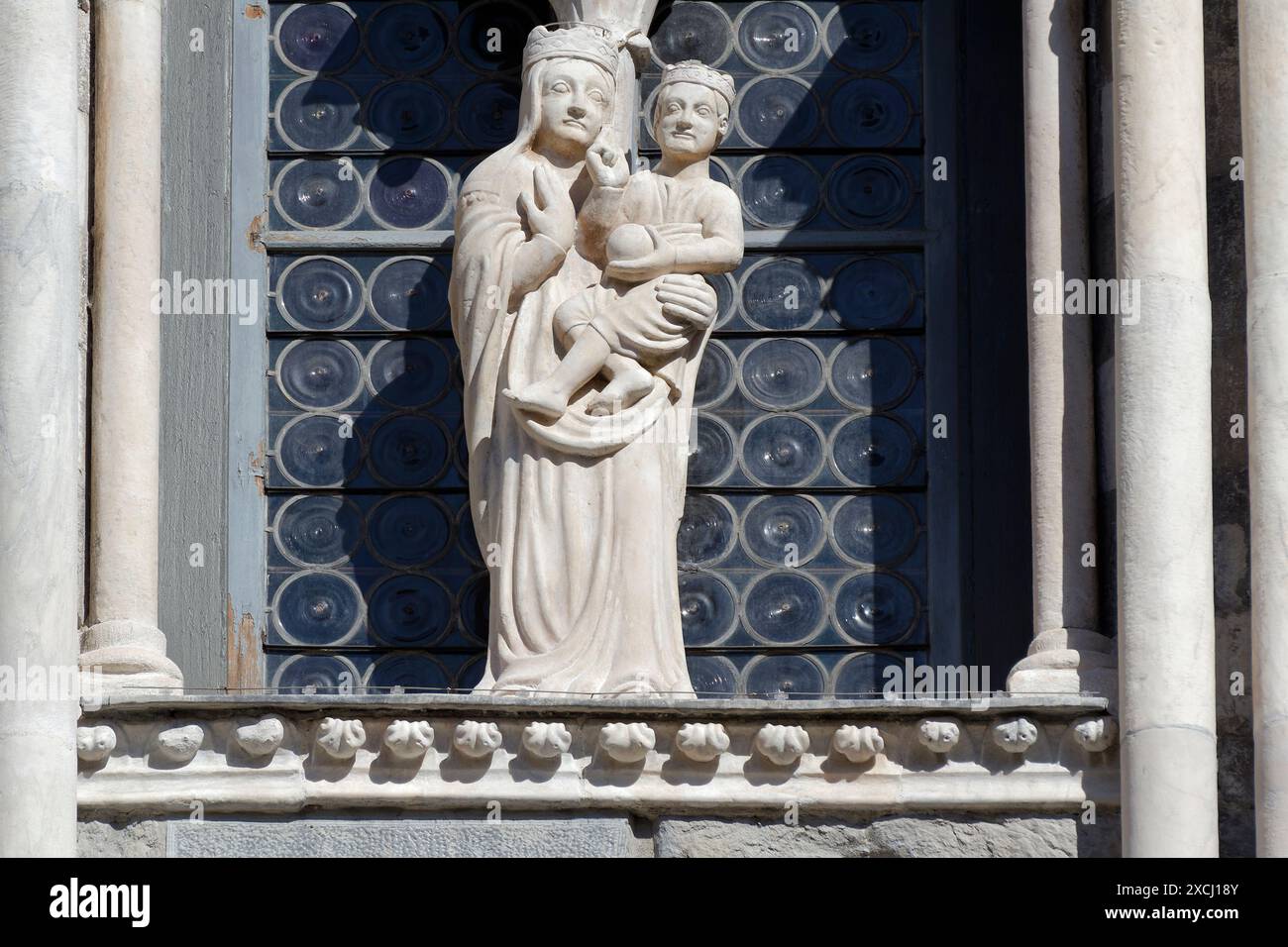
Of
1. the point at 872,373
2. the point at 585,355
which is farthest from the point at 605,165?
the point at 872,373

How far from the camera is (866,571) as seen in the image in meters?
10.0

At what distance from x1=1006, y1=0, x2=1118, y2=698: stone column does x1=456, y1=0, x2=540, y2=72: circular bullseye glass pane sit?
4.96 ft

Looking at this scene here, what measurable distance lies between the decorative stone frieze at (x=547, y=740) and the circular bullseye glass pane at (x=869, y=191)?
200cm

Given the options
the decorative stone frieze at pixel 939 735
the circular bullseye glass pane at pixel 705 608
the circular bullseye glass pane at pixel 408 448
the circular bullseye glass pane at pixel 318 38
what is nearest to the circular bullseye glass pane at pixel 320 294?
the circular bullseye glass pane at pixel 408 448

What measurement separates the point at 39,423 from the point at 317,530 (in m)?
1.26

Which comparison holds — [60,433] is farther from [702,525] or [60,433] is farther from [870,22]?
[870,22]

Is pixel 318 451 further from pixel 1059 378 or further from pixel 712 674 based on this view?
pixel 1059 378

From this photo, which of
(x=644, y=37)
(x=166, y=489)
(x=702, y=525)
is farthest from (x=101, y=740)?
(x=644, y=37)

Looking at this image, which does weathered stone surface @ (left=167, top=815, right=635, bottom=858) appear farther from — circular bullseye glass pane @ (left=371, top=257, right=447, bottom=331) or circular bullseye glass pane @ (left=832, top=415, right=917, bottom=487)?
circular bullseye glass pane @ (left=371, top=257, right=447, bottom=331)

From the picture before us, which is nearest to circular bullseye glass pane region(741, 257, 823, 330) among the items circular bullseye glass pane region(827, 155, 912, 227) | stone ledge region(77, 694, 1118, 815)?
circular bullseye glass pane region(827, 155, 912, 227)

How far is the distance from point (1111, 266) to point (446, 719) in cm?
216

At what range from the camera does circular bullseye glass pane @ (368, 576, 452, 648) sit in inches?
393

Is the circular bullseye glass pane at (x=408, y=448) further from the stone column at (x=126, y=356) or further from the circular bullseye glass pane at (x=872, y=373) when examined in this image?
the circular bullseye glass pane at (x=872, y=373)

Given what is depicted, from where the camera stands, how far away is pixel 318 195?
1032cm
